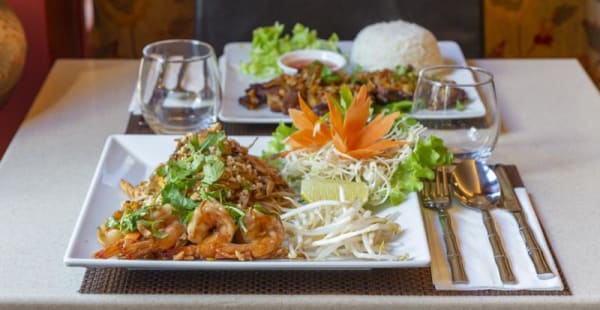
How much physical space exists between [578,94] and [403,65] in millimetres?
404

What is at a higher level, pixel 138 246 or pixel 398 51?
pixel 138 246

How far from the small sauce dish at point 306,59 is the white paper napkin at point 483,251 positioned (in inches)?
27.7

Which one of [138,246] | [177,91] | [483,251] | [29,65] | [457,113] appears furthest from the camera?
[29,65]

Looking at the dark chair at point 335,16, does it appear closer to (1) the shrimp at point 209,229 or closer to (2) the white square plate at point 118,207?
(2) the white square plate at point 118,207

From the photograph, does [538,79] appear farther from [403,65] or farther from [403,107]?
[403,107]

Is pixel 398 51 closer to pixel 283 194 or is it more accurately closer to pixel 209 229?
pixel 283 194

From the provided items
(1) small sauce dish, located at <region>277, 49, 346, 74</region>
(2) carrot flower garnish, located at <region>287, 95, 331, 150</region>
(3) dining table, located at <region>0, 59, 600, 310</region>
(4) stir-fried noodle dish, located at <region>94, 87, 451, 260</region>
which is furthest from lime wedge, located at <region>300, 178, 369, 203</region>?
(1) small sauce dish, located at <region>277, 49, 346, 74</region>

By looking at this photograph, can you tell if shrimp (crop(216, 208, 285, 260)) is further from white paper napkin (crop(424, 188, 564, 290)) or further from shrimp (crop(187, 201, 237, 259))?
white paper napkin (crop(424, 188, 564, 290))

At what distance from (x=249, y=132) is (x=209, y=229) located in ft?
1.85

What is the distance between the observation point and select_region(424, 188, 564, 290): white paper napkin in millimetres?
1123

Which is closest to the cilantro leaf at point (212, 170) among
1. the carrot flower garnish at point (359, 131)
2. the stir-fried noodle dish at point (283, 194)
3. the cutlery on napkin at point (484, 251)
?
the stir-fried noodle dish at point (283, 194)

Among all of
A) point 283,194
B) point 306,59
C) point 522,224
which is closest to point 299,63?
point 306,59

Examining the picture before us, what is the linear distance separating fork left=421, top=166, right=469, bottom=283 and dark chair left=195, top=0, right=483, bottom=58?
103cm

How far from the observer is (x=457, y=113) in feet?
4.71
